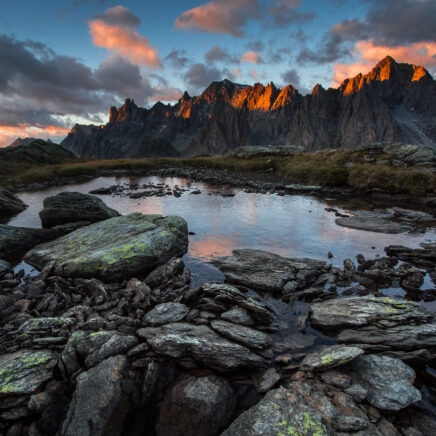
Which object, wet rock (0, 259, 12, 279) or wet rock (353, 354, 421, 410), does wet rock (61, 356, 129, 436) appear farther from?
wet rock (0, 259, 12, 279)

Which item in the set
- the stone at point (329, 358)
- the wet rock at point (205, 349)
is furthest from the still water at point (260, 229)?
the stone at point (329, 358)

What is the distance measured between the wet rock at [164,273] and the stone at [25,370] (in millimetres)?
5474

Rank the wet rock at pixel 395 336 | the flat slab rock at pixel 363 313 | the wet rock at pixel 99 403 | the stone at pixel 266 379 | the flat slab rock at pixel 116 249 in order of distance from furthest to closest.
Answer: the flat slab rock at pixel 116 249, the flat slab rock at pixel 363 313, the wet rock at pixel 395 336, the stone at pixel 266 379, the wet rock at pixel 99 403

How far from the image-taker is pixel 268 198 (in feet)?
124

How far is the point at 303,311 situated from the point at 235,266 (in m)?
4.84

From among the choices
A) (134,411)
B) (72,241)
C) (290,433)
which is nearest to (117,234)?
(72,241)

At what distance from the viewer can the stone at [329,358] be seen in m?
7.45

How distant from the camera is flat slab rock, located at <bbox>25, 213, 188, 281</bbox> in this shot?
13672 mm

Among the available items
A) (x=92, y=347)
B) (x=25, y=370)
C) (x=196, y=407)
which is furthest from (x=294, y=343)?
(x=25, y=370)

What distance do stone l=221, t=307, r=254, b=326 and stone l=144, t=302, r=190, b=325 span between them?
1.64m

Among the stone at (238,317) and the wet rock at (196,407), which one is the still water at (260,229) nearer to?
the stone at (238,317)

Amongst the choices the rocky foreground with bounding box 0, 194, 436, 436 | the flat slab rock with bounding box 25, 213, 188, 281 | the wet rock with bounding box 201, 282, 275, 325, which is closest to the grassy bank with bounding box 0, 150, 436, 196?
the rocky foreground with bounding box 0, 194, 436, 436

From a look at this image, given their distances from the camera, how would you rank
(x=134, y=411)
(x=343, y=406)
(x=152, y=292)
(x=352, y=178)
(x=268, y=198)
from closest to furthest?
(x=343, y=406)
(x=134, y=411)
(x=152, y=292)
(x=268, y=198)
(x=352, y=178)

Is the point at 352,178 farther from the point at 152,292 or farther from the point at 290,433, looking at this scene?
the point at 290,433
